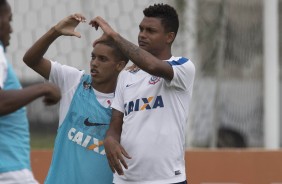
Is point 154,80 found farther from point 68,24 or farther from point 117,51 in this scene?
point 68,24

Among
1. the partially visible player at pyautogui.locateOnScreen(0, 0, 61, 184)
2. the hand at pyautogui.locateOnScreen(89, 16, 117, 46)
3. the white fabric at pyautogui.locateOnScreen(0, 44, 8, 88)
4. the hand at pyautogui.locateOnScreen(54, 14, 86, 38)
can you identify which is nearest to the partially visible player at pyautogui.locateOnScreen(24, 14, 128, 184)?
the hand at pyautogui.locateOnScreen(54, 14, 86, 38)

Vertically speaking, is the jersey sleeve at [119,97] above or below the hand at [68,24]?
below

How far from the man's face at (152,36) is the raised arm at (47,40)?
1.58 feet

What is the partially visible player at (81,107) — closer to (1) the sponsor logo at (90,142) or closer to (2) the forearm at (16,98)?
(1) the sponsor logo at (90,142)

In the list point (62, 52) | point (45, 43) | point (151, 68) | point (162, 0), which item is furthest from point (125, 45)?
point (162, 0)

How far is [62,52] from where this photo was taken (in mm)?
9375

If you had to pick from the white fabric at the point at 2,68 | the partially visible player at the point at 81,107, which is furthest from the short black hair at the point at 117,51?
the white fabric at the point at 2,68

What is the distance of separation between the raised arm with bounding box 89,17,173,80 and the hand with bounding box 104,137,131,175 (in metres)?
0.56

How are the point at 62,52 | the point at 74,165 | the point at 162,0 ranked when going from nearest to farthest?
the point at 74,165 → the point at 62,52 → the point at 162,0

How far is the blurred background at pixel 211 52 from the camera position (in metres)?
9.44

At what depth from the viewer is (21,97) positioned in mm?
4867

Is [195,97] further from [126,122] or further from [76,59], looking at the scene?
[126,122]

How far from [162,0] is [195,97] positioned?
55.1 inches

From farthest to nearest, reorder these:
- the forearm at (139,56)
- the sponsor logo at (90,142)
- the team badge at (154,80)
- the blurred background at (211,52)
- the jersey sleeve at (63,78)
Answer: the blurred background at (211,52) < the jersey sleeve at (63,78) < the sponsor logo at (90,142) < the team badge at (154,80) < the forearm at (139,56)
